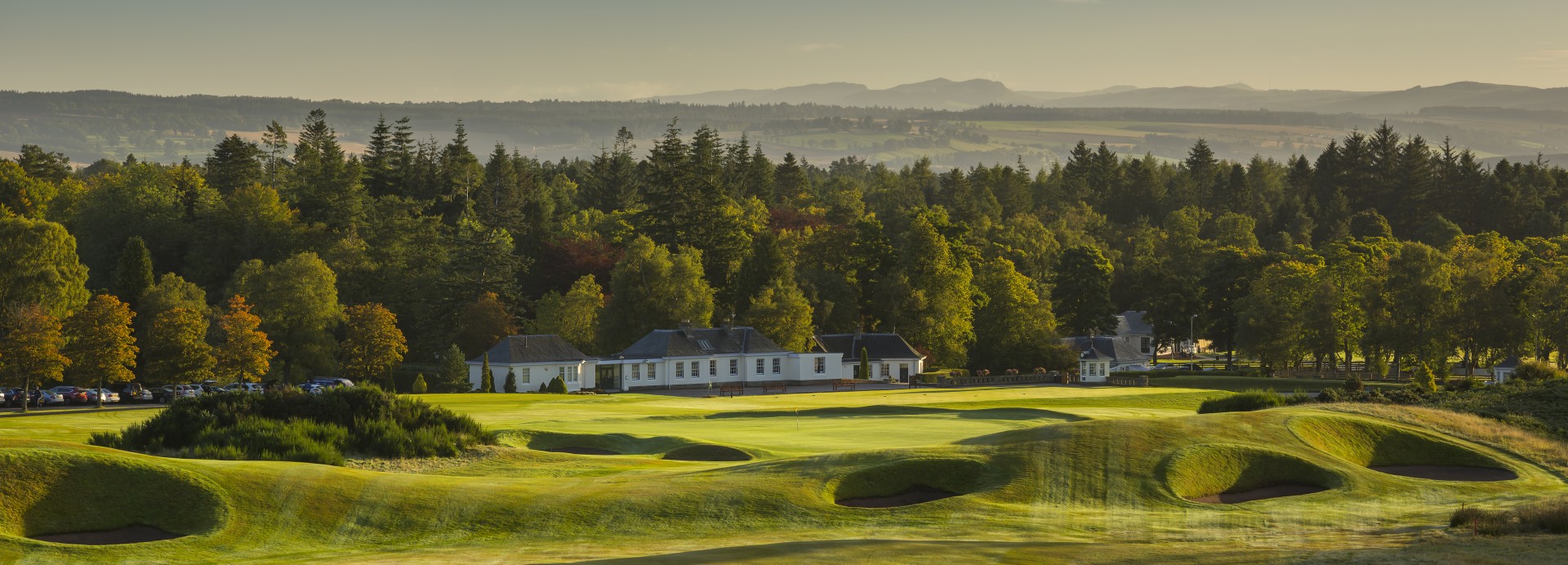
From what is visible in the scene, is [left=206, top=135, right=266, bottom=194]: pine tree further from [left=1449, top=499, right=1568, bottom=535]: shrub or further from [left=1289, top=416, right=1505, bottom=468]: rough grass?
[left=1449, top=499, right=1568, bottom=535]: shrub

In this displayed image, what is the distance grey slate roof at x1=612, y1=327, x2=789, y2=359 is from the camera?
100625mm

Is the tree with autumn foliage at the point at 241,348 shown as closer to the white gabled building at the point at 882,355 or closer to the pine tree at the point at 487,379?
the pine tree at the point at 487,379

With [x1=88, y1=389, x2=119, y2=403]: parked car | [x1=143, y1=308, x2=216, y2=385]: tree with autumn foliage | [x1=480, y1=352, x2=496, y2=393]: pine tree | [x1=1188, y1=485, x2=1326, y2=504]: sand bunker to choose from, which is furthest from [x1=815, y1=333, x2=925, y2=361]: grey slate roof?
[x1=1188, y1=485, x2=1326, y2=504]: sand bunker

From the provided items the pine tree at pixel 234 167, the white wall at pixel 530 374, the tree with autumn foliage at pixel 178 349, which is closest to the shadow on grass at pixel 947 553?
the tree with autumn foliage at pixel 178 349

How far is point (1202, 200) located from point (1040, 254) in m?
50.8

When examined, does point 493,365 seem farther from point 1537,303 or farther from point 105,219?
point 1537,303

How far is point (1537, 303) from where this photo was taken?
9900 cm

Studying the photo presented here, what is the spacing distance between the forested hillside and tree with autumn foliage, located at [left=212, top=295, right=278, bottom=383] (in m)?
1.99

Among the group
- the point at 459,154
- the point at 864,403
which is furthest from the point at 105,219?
the point at 864,403

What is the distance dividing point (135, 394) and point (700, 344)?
1469 inches

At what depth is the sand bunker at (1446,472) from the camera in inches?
1374

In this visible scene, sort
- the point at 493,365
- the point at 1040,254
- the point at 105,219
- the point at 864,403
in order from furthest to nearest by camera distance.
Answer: the point at 1040,254, the point at 105,219, the point at 493,365, the point at 864,403

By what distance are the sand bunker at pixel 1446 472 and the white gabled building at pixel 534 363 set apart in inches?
2637

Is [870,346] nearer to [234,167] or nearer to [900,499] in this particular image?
[234,167]
